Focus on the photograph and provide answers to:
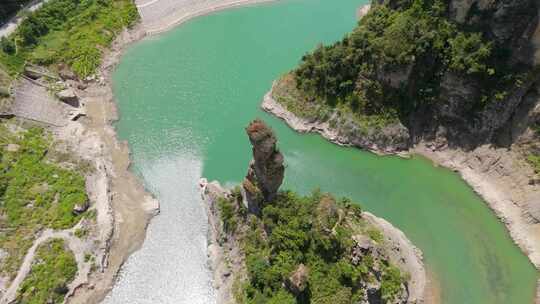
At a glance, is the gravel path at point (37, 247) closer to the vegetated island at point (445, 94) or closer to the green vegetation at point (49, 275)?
the green vegetation at point (49, 275)

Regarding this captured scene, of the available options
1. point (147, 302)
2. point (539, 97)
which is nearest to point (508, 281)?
point (539, 97)

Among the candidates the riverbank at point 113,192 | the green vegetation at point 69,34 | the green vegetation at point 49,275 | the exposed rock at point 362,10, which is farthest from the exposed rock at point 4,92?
the exposed rock at point 362,10

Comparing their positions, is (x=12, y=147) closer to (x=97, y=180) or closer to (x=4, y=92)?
(x=4, y=92)

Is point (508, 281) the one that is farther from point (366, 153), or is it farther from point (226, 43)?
point (226, 43)

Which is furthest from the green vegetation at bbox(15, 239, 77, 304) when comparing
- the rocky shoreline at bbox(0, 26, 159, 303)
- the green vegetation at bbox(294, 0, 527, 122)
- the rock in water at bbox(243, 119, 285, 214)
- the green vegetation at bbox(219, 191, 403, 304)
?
the green vegetation at bbox(294, 0, 527, 122)

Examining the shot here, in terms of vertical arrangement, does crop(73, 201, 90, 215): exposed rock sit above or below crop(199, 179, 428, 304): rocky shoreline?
above

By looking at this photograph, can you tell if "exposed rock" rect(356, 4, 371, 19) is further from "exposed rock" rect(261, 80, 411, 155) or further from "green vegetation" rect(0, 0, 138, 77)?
"green vegetation" rect(0, 0, 138, 77)

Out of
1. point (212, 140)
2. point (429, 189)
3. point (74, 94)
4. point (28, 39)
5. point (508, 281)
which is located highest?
point (28, 39)

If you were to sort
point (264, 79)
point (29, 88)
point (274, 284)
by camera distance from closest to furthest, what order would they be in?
1. point (274, 284)
2. point (29, 88)
3. point (264, 79)
